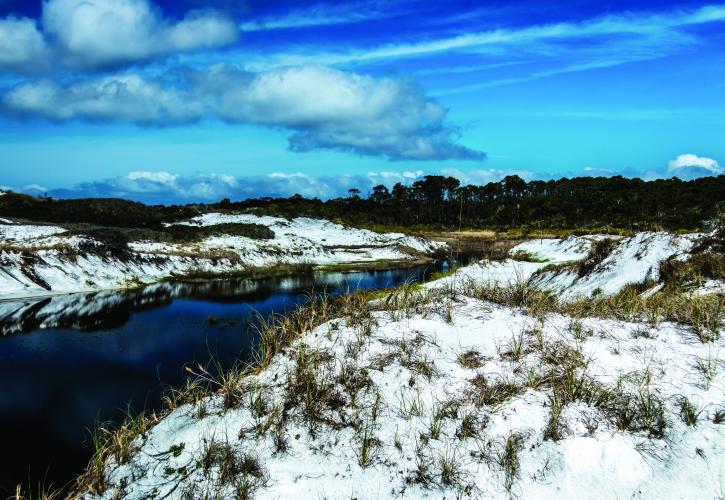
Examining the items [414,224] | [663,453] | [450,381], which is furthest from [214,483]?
[414,224]

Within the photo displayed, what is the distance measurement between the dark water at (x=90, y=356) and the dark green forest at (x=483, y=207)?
31821 millimetres

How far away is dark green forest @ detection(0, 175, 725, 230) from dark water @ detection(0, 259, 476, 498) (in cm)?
3182

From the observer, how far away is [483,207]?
123062 millimetres

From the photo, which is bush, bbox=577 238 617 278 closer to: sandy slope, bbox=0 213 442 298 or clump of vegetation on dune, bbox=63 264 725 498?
clump of vegetation on dune, bbox=63 264 725 498

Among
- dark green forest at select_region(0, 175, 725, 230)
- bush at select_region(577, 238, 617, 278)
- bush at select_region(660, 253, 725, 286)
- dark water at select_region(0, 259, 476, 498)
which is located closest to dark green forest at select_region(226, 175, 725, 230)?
dark green forest at select_region(0, 175, 725, 230)

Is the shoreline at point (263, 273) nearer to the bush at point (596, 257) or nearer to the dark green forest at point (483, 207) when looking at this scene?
the dark green forest at point (483, 207)

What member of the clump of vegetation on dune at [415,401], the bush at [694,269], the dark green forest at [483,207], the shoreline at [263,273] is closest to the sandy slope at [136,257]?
the shoreline at [263,273]

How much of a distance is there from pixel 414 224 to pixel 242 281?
79.2 metres

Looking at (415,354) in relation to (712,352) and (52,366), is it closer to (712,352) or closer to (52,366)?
(712,352)

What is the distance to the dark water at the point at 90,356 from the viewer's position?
32.1ft

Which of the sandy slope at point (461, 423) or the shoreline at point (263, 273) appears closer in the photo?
the sandy slope at point (461, 423)

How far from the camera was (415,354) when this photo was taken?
7.29 meters

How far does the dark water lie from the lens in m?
9.80

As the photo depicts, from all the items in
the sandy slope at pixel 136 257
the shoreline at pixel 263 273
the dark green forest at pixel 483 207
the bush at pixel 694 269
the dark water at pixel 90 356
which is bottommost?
the dark water at pixel 90 356
